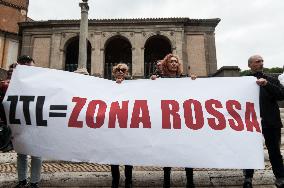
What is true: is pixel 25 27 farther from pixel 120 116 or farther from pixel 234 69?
pixel 120 116

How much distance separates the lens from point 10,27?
32.3 m

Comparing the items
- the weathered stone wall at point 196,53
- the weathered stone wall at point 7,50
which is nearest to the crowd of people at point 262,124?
the weathered stone wall at point 196,53

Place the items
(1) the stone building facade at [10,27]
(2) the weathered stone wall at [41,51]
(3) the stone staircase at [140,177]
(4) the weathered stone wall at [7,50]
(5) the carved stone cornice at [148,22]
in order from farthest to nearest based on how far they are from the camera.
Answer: (1) the stone building facade at [10,27] < (4) the weathered stone wall at [7,50] < (2) the weathered stone wall at [41,51] < (5) the carved stone cornice at [148,22] < (3) the stone staircase at [140,177]

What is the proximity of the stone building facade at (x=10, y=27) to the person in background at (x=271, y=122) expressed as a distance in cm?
2889

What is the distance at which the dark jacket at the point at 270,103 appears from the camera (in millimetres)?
4670

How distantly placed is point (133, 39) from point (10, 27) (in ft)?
42.5

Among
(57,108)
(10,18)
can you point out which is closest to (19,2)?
(10,18)

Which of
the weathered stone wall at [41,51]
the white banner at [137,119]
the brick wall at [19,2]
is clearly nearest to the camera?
the white banner at [137,119]

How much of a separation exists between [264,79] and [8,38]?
30.1 meters

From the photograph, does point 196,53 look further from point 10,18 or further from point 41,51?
point 10,18

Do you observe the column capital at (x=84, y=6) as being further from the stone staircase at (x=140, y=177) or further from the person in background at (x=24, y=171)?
the person in background at (x=24, y=171)

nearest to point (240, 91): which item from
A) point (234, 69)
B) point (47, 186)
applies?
point (47, 186)

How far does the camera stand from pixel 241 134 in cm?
438

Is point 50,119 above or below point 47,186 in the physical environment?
above
